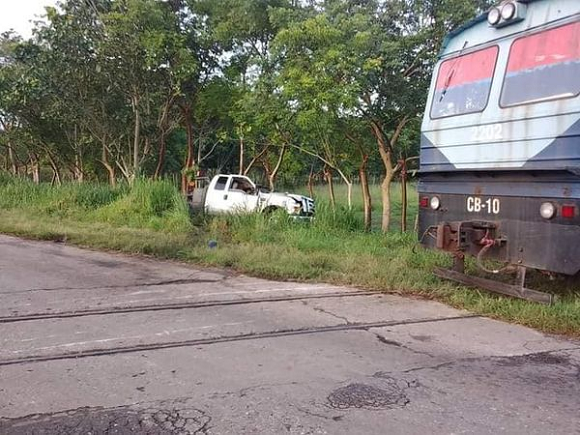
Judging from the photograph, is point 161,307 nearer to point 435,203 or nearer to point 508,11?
point 435,203

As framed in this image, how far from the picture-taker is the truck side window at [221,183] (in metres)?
17.1

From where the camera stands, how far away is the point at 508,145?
624 centimetres

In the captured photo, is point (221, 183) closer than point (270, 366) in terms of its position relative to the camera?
No

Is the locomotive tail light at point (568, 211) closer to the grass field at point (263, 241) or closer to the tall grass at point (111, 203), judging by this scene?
the grass field at point (263, 241)

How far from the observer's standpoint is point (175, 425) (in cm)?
352

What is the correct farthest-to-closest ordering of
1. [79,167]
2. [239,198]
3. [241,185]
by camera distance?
[79,167] < [241,185] < [239,198]

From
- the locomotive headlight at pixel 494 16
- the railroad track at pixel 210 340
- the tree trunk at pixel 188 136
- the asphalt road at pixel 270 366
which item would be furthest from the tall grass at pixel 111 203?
the locomotive headlight at pixel 494 16

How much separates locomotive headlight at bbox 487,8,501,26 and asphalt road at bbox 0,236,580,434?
3230 millimetres

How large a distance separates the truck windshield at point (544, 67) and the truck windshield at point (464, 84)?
0.30 m

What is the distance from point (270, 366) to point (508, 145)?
11.6 ft

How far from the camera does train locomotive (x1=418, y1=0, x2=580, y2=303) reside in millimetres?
5641

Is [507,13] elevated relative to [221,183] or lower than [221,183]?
elevated

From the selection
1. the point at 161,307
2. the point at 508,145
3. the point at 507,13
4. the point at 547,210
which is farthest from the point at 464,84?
the point at 161,307

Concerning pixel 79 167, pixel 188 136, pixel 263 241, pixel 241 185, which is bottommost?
pixel 263 241
